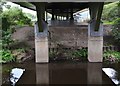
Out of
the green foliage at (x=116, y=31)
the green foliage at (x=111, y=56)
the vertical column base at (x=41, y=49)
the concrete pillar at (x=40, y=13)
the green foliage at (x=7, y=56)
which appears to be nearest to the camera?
the concrete pillar at (x=40, y=13)

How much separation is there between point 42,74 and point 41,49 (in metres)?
4.45

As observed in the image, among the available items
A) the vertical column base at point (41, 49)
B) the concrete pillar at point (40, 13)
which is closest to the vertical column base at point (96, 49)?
the vertical column base at point (41, 49)

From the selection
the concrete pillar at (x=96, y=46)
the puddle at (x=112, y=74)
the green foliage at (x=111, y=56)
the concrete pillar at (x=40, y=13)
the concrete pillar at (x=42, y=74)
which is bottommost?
the concrete pillar at (x=42, y=74)

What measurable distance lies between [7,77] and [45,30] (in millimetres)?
7239

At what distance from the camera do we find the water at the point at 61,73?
1522 cm

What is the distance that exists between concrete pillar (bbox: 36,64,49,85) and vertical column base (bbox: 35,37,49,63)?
0.90m

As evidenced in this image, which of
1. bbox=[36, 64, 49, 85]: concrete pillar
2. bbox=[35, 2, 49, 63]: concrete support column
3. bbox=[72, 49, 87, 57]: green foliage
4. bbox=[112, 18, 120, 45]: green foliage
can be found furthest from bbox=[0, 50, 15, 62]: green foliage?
bbox=[112, 18, 120, 45]: green foliage

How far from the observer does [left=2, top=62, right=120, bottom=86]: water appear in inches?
599

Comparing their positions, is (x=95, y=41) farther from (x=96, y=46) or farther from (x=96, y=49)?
(x=96, y=49)

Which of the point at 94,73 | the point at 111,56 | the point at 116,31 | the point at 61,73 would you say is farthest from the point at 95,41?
the point at 61,73

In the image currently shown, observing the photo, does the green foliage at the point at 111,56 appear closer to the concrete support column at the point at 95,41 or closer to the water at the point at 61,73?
the concrete support column at the point at 95,41

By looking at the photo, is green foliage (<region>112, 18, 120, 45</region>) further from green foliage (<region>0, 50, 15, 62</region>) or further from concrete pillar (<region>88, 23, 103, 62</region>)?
green foliage (<region>0, 50, 15, 62</region>)

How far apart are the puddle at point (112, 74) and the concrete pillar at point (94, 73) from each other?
500 millimetres

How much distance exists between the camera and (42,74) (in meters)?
17.6
